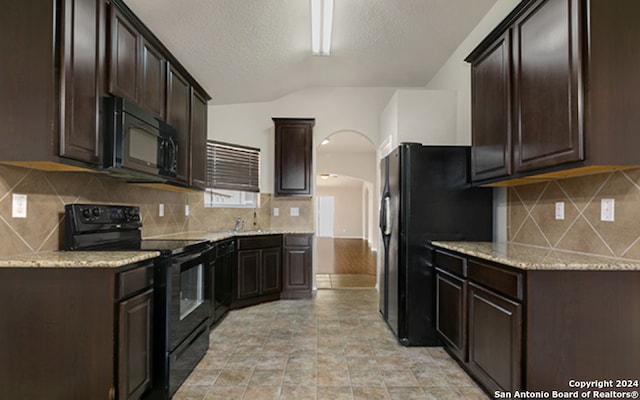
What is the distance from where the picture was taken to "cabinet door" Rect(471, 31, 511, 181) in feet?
7.19

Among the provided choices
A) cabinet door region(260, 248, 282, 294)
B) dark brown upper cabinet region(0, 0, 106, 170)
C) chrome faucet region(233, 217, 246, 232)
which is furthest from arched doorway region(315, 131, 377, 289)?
dark brown upper cabinet region(0, 0, 106, 170)

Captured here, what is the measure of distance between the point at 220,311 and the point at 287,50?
281 cm

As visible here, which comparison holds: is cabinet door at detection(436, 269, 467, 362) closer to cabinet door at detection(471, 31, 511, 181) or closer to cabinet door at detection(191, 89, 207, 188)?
cabinet door at detection(471, 31, 511, 181)

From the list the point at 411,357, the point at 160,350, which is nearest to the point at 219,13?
the point at 160,350

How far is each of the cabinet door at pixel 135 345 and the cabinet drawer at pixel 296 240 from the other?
8.09ft

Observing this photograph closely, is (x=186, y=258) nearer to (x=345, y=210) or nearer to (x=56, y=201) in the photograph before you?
(x=56, y=201)

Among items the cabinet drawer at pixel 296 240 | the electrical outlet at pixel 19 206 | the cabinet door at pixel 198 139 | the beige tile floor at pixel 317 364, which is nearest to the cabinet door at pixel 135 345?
the beige tile floor at pixel 317 364

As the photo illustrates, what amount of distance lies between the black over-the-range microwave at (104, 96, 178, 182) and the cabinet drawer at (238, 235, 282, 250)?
4.70 feet

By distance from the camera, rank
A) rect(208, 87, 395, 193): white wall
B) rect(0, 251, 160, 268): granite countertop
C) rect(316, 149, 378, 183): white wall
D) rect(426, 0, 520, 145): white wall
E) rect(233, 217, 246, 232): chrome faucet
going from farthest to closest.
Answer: rect(316, 149, 378, 183): white wall, rect(208, 87, 395, 193): white wall, rect(233, 217, 246, 232): chrome faucet, rect(426, 0, 520, 145): white wall, rect(0, 251, 160, 268): granite countertop

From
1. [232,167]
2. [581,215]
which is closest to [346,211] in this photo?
[232,167]

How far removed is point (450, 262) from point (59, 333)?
95.0 inches

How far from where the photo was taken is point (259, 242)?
13.4 ft

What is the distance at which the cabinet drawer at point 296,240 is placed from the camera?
4371 millimetres

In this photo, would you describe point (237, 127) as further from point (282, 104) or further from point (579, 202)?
point (579, 202)
